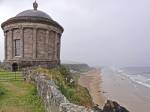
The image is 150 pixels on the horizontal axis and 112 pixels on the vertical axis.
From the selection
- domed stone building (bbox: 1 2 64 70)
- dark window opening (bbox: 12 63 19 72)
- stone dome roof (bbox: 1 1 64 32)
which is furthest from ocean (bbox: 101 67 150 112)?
stone dome roof (bbox: 1 1 64 32)

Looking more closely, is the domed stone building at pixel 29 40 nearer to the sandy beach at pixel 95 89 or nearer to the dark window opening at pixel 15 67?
the dark window opening at pixel 15 67

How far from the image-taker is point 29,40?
32.3m

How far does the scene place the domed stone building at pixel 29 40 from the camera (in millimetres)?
32062

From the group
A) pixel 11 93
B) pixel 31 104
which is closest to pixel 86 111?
pixel 31 104

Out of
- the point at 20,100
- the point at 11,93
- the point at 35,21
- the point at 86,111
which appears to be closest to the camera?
the point at 86,111

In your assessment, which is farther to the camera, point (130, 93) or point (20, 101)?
point (130, 93)

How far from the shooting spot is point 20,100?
47.3 ft

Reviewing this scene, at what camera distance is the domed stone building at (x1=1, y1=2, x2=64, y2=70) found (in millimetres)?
32062

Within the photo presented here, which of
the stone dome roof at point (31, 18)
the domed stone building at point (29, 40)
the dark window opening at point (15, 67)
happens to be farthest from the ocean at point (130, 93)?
the stone dome roof at point (31, 18)

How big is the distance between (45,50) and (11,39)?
4994 millimetres

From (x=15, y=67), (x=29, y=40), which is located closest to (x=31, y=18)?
(x=29, y=40)

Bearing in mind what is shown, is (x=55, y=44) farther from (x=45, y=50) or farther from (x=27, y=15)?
(x=27, y=15)

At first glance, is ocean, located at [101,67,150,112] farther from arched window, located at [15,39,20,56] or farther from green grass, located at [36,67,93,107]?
arched window, located at [15,39,20,56]

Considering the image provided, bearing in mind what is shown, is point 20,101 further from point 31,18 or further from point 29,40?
point 31,18
